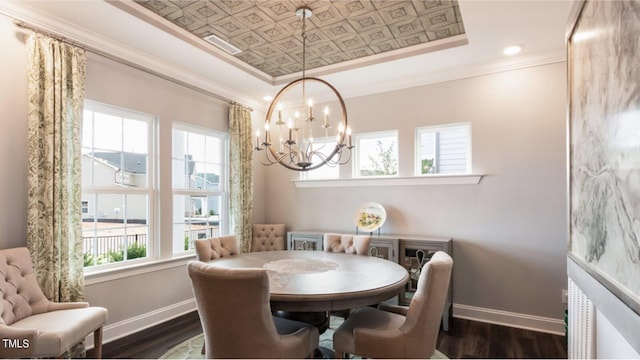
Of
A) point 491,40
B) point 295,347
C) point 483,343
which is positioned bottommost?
point 483,343

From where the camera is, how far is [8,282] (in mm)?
2164

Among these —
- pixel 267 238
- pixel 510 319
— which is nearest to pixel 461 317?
pixel 510 319

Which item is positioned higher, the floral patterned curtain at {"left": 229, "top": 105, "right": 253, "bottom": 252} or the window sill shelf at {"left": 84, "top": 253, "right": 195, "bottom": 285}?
the floral patterned curtain at {"left": 229, "top": 105, "right": 253, "bottom": 252}

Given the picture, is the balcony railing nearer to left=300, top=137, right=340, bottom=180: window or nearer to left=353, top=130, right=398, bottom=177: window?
left=300, top=137, right=340, bottom=180: window

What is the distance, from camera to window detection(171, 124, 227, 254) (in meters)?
3.80

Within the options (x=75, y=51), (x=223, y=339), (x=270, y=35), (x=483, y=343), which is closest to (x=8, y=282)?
(x=223, y=339)

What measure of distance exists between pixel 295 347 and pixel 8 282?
200 cm

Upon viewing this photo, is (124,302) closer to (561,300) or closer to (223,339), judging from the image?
(223,339)

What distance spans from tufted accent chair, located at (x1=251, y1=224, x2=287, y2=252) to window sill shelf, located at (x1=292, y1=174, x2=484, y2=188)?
737mm

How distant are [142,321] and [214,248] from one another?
109cm

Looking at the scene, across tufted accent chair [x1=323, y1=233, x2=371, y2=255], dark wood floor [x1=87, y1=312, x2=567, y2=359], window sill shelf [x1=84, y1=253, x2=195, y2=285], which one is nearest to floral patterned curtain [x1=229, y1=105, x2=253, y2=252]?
window sill shelf [x1=84, y1=253, x2=195, y2=285]

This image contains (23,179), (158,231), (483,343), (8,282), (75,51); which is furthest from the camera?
(158,231)

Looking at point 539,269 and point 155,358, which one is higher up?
point 539,269

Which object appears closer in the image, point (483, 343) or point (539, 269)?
point (483, 343)
